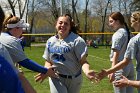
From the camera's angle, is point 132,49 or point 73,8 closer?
point 132,49

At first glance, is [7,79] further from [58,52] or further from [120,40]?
[120,40]

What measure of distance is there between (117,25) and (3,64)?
4160 mm

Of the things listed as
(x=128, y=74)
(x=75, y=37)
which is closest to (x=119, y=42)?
(x=128, y=74)

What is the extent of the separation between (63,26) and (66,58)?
19.4 inches

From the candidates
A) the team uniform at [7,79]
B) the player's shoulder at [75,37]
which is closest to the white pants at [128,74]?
the player's shoulder at [75,37]

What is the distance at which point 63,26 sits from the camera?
5629 mm

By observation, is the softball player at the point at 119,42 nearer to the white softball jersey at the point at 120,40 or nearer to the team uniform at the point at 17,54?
the white softball jersey at the point at 120,40

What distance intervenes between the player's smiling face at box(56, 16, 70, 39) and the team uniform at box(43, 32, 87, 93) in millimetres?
73

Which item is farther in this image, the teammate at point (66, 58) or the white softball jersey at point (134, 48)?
the teammate at point (66, 58)

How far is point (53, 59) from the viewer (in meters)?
5.71

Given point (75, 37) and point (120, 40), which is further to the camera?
point (120, 40)

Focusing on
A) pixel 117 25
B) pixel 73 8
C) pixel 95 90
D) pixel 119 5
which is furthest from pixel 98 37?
pixel 117 25

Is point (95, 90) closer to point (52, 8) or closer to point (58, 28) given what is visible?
point (58, 28)

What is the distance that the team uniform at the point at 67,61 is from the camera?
5.53m
